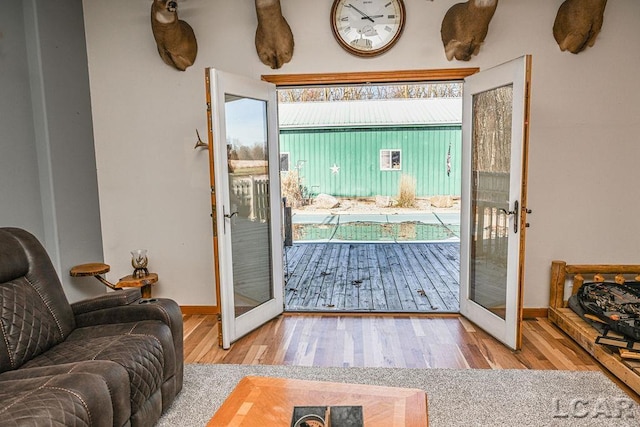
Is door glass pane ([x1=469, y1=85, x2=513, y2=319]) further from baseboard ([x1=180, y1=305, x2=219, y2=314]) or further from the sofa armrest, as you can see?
the sofa armrest

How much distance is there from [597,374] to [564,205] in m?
1.49

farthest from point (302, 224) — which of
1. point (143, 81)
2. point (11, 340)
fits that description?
point (11, 340)

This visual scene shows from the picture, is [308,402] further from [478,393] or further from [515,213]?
[515,213]

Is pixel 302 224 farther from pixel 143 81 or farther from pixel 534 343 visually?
pixel 534 343

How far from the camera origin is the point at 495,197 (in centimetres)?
341

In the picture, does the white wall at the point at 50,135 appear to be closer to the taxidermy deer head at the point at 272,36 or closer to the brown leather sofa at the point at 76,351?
the brown leather sofa at the point at 76,351

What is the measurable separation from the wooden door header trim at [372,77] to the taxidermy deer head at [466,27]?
0.12 meters

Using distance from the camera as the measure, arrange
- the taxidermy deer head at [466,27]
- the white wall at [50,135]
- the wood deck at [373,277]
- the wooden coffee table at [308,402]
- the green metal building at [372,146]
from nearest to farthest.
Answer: the wooden coffee table at [308,402] → the white wall at [50,135] → the taxidermy deer head at [466,27] → the wood deck at [373,277] → the green metal building at [372,146]

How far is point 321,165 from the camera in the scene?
36.6 feet

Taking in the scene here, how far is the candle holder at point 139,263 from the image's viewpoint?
12.4ft

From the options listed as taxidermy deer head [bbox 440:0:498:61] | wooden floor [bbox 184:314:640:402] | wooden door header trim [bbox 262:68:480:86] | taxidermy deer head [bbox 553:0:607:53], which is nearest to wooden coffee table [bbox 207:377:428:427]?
wooden floor [bbox 184:314:640:402]

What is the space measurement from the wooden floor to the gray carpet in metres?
0.12

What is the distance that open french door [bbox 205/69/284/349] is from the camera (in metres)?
3.17

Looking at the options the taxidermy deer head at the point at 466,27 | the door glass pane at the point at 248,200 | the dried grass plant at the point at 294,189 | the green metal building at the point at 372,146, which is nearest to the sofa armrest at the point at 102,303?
the door glass pane at the point at 248,200
